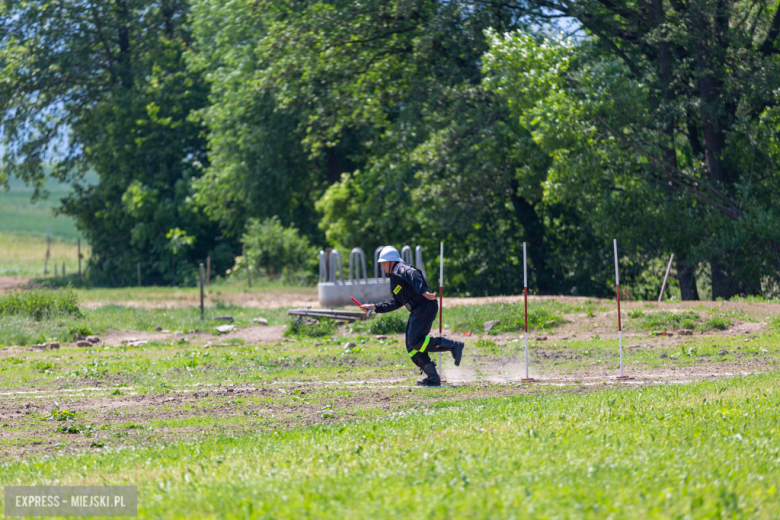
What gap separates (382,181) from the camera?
31891mm

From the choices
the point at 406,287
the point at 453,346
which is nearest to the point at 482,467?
the point at 406,287

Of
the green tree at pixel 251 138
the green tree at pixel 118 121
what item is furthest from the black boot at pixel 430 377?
the green tree at pixel 118 121

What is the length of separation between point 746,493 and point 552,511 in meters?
1.42

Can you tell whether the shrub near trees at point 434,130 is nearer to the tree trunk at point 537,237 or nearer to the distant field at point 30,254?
the tree trunk at point 537,237

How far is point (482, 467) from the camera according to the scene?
598cm

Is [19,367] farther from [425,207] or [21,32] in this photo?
[21,32]

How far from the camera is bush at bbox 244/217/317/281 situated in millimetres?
37406

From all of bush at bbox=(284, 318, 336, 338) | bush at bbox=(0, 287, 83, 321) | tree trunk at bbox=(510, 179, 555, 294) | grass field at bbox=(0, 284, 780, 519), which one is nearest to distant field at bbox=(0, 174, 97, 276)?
bush at bbox=(0, 287, 83, 321)

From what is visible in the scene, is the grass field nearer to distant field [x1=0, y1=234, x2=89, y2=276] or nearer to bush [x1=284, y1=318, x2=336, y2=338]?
bush [x1=284, y1=318, x2=336, y2=338]

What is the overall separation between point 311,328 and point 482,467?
1329 centimetres

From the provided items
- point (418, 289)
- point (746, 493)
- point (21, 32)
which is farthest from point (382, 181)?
point (746, 493)

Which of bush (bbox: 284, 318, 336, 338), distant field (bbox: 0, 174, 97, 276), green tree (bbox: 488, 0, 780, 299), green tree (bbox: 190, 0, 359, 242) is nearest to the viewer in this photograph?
bush (bbox: 284, 318, 336, 338)

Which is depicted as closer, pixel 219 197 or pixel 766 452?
pixel 766 452

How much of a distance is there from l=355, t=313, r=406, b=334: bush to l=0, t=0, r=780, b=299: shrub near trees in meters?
7.62
